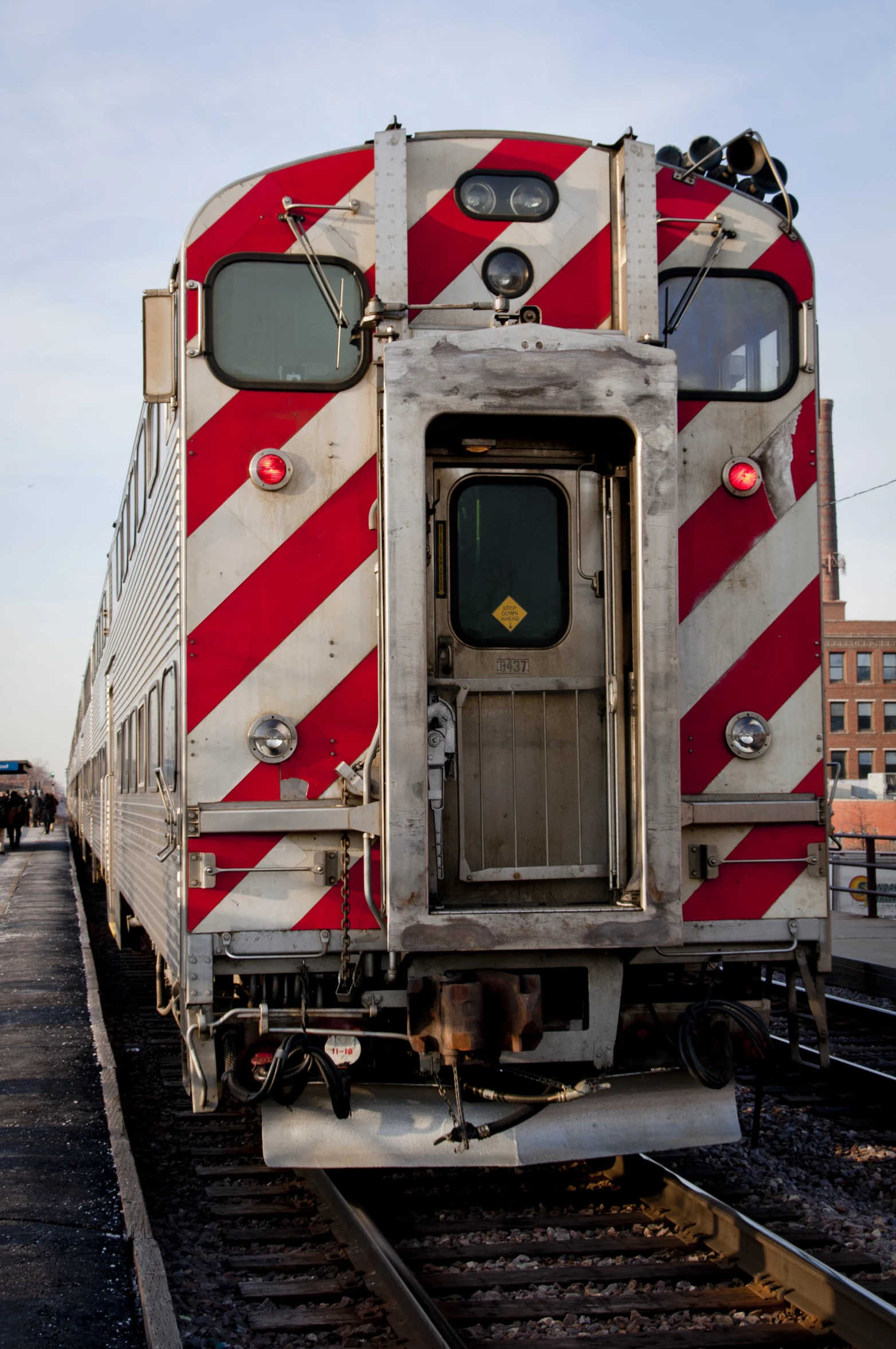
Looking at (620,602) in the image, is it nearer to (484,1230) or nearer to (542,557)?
(542,557)

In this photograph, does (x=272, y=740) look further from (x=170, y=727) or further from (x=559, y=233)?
(x=559, y=233)

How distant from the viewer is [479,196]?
516cm

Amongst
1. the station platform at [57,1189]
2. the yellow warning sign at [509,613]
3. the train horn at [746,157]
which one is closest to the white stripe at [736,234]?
the train horn at [746,157]

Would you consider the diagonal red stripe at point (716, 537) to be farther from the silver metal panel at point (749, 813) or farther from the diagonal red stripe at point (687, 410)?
the silver metal panel at point (749, 813)

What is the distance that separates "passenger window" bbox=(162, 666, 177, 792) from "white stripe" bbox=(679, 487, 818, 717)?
7.03 ft

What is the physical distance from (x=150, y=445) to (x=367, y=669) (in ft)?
12.8

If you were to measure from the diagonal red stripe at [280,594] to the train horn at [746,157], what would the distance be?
81.3 inches

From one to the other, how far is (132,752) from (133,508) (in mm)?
2000

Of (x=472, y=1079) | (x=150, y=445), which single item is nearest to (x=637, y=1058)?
(x=472, y=1079)

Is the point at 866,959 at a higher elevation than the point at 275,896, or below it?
below

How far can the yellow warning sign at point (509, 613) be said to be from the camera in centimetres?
504

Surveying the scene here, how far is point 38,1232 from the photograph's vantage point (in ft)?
17.1

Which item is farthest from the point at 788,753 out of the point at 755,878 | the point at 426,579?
the point at 426,579

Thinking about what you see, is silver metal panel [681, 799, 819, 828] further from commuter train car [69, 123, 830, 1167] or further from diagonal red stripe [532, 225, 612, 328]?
diagonal red stripe [532, 225, 612, 328]
